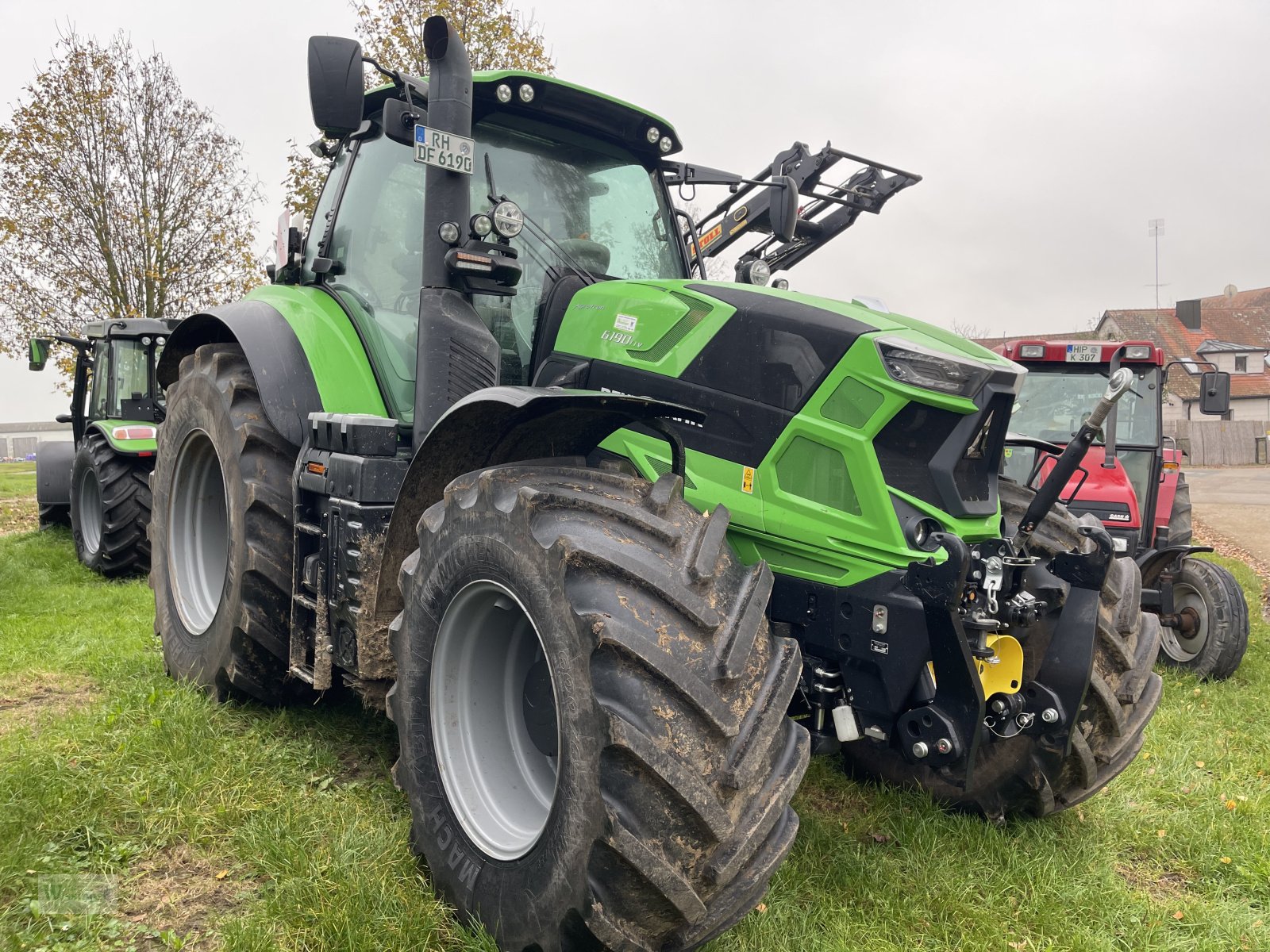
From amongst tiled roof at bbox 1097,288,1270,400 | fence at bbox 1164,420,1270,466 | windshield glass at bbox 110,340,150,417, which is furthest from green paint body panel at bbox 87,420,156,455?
tiled roof at bbox 1097,288,1270,400

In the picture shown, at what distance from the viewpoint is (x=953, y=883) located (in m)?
2.94

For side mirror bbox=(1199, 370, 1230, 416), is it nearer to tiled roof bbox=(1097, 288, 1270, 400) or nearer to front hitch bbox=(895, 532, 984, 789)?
front hitch bbox=(895, 532, 984, 789)

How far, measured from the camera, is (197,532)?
447 cm

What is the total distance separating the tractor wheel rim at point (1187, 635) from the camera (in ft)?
21.0

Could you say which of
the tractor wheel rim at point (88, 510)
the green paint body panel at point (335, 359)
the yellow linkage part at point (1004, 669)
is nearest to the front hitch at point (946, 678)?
the yellow linkage part at point (1004, 669)

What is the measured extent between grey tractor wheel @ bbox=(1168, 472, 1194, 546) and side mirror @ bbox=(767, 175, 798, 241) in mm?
4937

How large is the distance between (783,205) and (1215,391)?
519 cm

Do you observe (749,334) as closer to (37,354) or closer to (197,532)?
(197,532)

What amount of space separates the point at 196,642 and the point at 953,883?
10.2 feet

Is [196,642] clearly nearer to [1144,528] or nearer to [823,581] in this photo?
[823,581]

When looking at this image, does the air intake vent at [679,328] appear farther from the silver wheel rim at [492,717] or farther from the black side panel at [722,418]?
the silver wheel rim at [492,717]

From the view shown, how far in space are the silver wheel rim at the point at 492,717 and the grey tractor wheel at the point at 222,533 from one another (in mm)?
1253

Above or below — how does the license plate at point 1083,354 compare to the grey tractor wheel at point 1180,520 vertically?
above

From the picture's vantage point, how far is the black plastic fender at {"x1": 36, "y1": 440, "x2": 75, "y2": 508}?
396 inches
